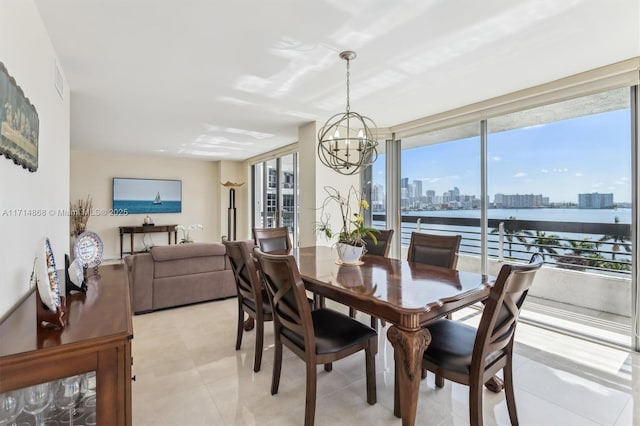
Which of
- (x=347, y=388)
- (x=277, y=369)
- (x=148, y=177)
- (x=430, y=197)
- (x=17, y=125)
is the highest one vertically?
(x=148, y=177)

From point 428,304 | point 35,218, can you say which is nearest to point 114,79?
point 35,218

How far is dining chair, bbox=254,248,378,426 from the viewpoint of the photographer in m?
1.76

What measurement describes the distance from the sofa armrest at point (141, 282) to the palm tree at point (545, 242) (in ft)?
15.5

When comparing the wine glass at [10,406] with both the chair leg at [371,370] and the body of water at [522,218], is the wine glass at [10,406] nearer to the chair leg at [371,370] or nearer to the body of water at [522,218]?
the chair leg at [371,370]

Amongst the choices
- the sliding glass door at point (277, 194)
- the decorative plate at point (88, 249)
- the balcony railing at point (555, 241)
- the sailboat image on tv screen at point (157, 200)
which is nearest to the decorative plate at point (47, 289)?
the decorative plate at point (88, 249)

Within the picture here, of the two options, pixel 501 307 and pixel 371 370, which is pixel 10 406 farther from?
pixel 501 307

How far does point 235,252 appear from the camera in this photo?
8.63 feet

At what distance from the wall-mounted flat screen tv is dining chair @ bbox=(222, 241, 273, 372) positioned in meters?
5.88

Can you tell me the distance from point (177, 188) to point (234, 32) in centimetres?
642

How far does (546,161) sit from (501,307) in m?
3.15

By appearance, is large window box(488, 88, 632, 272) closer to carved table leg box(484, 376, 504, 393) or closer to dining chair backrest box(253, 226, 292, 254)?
carved table leg box(484, 376, 504, 393)

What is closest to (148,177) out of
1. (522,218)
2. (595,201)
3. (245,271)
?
(245,271)

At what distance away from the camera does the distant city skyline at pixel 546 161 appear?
313 cm

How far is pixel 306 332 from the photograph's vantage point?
1769mm
